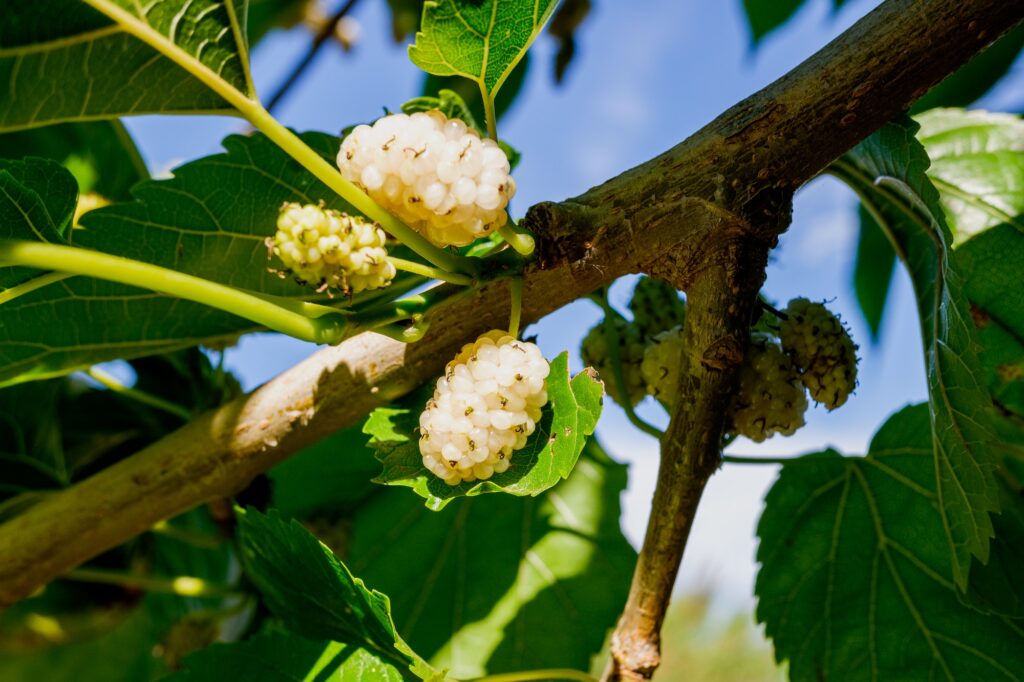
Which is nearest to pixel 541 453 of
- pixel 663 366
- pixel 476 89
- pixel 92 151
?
pixel 663 366

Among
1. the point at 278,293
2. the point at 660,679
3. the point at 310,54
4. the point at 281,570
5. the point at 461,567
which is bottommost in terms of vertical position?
the point at 281,570

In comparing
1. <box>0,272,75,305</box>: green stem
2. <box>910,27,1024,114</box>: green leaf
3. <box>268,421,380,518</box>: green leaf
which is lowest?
<box>0,272,75,305</box>: green stem

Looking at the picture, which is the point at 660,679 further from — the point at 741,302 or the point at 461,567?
the point at 741,302

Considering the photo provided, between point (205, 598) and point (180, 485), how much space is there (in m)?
0.63

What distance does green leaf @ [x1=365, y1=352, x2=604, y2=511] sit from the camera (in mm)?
557

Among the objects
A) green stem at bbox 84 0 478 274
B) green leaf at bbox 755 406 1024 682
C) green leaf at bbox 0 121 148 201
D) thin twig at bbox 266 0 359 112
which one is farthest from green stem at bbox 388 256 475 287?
thin twig at bbox 266 0 359 112

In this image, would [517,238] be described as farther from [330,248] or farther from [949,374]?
[949,374]

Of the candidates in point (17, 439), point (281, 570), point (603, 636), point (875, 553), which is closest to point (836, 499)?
point (875, 553)

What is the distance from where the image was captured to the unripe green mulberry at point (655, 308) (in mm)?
837

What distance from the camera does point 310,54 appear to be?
158 cm

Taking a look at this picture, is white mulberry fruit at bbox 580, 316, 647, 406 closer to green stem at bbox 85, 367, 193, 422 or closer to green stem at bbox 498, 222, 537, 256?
green stem at bbox 498, 222, 537, 256

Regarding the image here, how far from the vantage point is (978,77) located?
4.04 feet

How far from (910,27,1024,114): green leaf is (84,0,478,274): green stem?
0.92 m

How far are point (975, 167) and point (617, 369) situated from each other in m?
0.41
